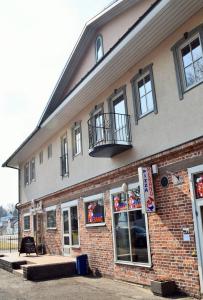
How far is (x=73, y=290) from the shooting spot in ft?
33.9

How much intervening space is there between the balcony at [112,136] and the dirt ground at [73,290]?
3.83 m

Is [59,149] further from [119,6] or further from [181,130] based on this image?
[181,130]

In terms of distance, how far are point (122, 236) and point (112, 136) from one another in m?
3.09

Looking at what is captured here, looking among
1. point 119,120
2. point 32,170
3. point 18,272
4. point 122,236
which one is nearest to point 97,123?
point 119,120

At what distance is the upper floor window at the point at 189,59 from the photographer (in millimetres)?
8555

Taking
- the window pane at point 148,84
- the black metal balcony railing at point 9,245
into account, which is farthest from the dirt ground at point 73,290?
the black metal balcony railing at point 9,245

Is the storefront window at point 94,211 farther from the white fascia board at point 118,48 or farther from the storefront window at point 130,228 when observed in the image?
the white fascia board at point 118,48

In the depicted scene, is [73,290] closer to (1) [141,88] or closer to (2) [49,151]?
(1) [141,88]

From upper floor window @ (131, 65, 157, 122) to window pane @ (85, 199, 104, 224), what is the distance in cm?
365

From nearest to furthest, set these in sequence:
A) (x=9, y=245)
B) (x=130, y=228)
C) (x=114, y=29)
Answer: (x=130, y=228) < (x=114, y=29) < (x=9, y=245)

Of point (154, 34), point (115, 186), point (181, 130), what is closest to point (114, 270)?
point (115, 186)

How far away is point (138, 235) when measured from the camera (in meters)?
10.7

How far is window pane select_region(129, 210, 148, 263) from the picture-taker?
1041 centimetres

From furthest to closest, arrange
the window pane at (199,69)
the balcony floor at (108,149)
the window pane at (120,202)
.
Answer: the window pane at (120,202) → the balcony floor at (108,149) → the window pane at (199,69)
